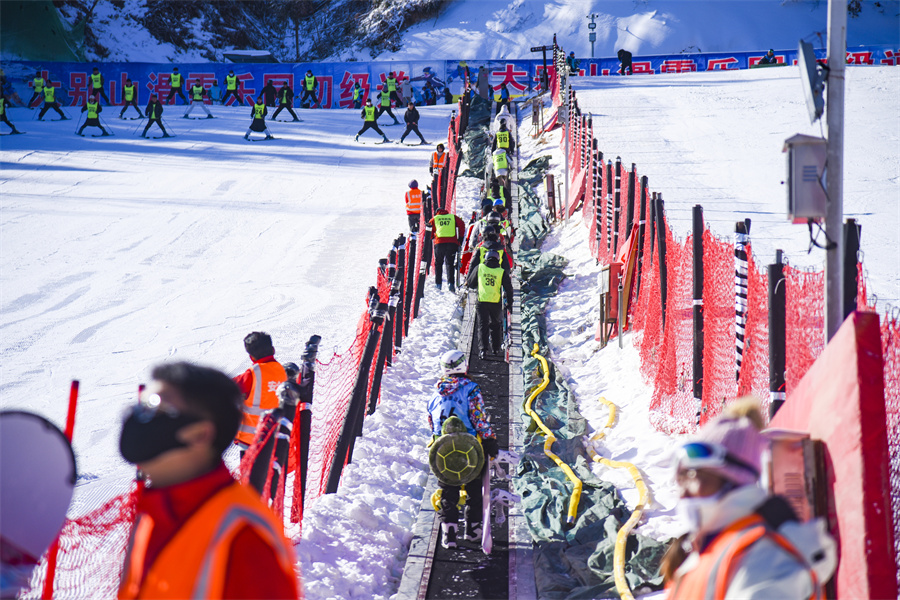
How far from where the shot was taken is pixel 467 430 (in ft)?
21.0

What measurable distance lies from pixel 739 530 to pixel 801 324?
3.39 metres

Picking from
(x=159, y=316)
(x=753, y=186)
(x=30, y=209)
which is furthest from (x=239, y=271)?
(x=753, y=186)

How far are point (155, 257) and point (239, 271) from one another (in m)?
1.68

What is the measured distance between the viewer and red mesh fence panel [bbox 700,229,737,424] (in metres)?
6.49

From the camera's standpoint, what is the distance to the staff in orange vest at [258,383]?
5383 millimetres

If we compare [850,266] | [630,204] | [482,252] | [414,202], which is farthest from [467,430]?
[414,202]

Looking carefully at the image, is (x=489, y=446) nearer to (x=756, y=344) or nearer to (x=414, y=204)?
(x=756, y=344)

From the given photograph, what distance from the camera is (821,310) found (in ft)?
18.1

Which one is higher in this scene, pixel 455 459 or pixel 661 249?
pixel 661 249

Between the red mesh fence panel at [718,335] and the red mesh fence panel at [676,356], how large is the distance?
0.44m

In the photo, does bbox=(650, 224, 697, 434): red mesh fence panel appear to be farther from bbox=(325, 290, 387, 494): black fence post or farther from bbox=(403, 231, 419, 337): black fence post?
bbox=(403, 231, 419, 337): black fence post

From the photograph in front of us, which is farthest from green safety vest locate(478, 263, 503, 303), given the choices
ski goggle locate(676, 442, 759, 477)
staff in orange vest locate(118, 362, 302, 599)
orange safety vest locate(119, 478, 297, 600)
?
orange safety vest locate(119, 478, 297, 600)

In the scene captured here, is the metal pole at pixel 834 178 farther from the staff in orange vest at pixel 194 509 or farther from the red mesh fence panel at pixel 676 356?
the red mesh fence panel at pixel 676 356

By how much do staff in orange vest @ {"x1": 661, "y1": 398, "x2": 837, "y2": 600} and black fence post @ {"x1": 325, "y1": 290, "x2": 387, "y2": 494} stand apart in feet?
14.2
